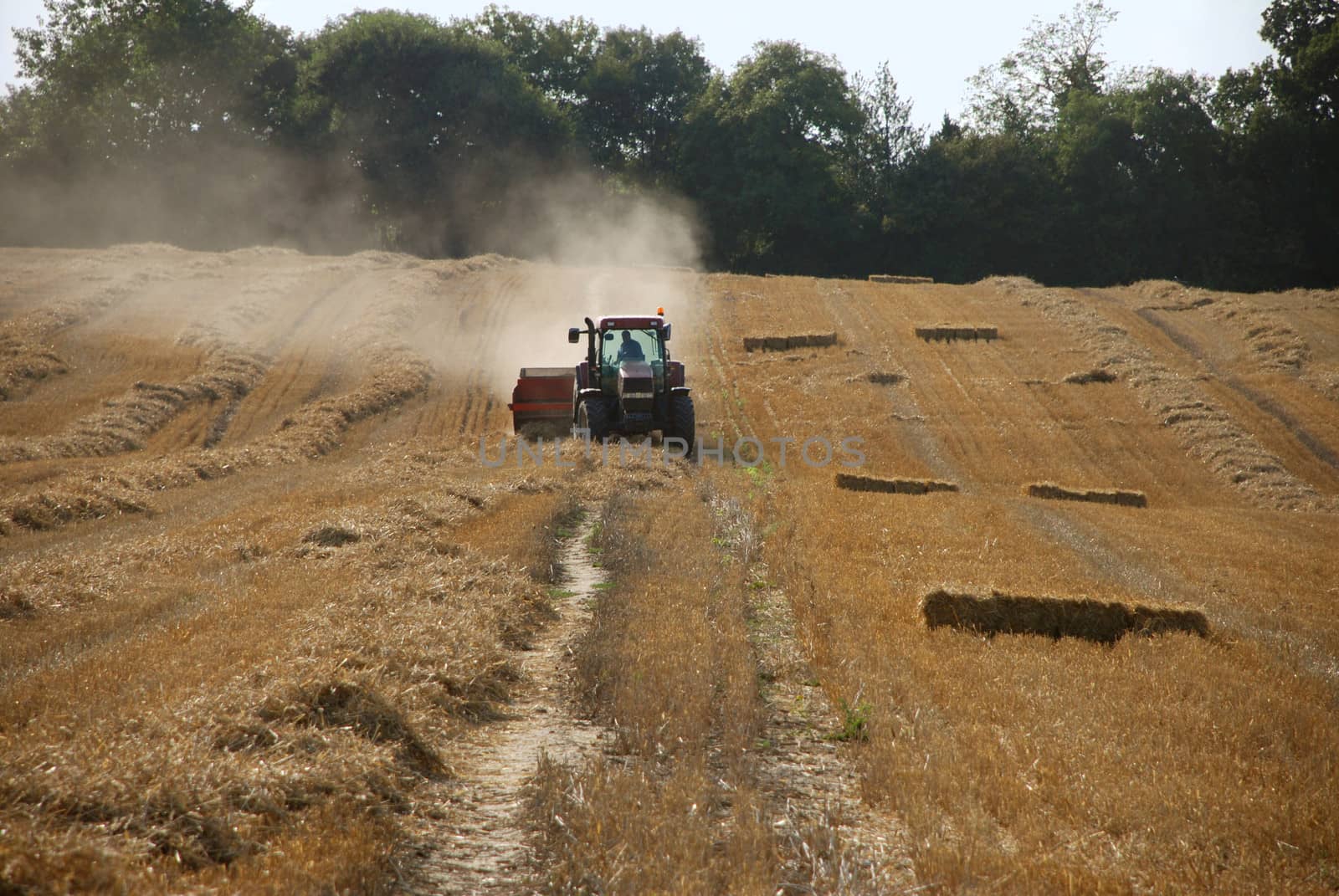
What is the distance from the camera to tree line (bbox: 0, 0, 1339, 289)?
5697cm

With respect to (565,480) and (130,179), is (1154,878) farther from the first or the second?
(130,179)

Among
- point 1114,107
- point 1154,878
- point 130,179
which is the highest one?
point 1114,107

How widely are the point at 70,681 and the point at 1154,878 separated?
19.5 ft

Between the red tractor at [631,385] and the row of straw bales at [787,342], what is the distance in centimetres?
1013

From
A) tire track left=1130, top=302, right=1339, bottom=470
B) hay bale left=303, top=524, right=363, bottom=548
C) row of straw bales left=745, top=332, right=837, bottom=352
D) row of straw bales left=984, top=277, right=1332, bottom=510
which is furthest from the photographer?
row of straw bales left=745, top=332, right=837, bottom=352

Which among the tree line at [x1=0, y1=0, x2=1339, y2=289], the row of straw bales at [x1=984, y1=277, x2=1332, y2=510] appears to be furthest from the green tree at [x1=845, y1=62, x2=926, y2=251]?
the row of straw bales at [x1=984, y1=277, x2=1332, y2=510]

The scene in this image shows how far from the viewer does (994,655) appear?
8.23 meters

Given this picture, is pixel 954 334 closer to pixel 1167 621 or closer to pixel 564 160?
pixel 1167 621

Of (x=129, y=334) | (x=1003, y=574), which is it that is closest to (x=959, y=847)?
(x=1003, y=574)

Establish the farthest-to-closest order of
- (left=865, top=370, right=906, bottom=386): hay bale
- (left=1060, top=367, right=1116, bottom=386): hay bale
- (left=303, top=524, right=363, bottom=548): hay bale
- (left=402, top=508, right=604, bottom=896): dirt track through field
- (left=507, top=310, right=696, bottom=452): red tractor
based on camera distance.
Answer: (left=865, top=370, right=906, bottom=386): hay bale → (left=1060, top=367, right=1116, bottom=386): hay bale → (left=507, top=310, right=696, bottom=452): red tractor → (left=303, top=524, right=363, bottom=548): hay bale → (left=402, top=508, right=604, bottom=896): dirt track through field

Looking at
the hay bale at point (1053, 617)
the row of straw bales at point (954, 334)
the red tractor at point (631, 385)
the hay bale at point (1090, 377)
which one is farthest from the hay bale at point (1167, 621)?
the row of straw bales at point (954, 334)

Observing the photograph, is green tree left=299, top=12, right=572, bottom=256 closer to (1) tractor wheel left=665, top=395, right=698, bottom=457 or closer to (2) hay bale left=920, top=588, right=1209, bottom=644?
(1) tractor wheel left=665, top=395, right=698, bottom=457

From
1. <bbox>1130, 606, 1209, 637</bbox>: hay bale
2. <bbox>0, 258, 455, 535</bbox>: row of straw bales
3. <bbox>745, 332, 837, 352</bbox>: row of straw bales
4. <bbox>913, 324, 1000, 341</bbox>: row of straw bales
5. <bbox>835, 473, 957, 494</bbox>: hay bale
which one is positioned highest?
<bbox>913, 324, 1000, 341</bbox>: row of straw bales

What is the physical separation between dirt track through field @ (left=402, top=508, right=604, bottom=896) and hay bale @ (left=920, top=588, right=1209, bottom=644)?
10.3 feet
